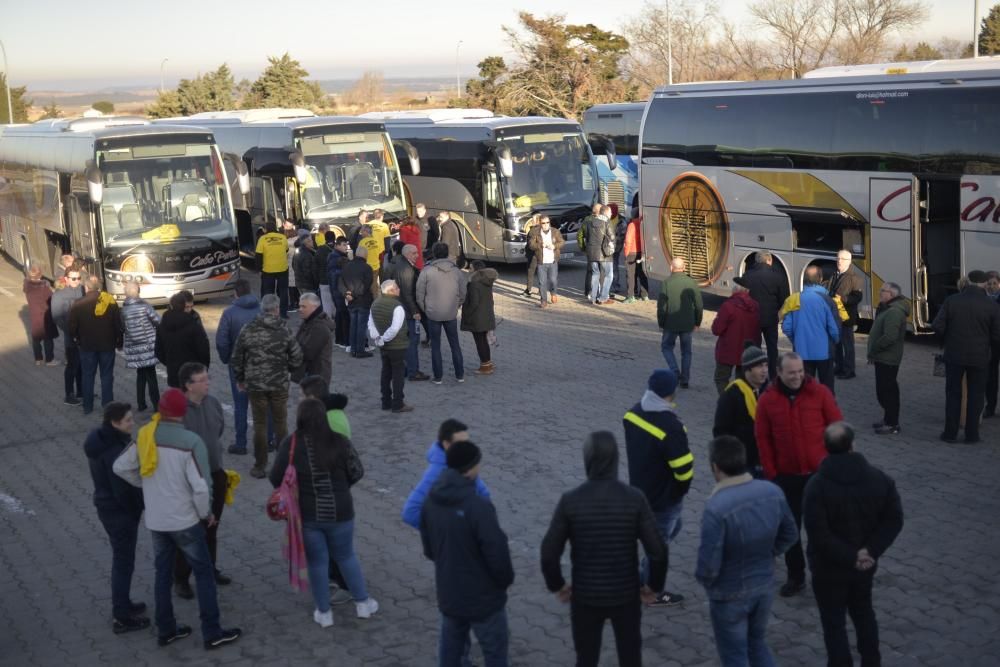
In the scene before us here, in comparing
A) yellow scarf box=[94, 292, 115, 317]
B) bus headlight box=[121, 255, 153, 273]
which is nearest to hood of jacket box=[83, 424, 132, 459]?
yellow scarf box=[94, 292, 115, 317]

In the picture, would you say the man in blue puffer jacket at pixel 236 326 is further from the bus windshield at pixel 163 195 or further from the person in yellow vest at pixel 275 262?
the bus windshield at pixel 163 195

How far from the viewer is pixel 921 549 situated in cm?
868

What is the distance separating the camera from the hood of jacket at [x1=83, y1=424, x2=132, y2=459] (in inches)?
293

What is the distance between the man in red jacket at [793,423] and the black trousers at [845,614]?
105 centimetres

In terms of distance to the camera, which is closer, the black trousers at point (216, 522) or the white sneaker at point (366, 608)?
the white sneaker at point (366, 608)

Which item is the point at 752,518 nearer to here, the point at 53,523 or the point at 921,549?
the point at 921,549

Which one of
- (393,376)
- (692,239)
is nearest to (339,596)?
(393,376)

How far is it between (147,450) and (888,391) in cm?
777

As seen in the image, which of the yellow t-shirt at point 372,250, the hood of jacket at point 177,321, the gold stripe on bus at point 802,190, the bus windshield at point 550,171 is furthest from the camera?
the bus windshield at point 550,171

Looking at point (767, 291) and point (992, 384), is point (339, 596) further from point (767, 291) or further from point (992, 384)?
point (992, 384)

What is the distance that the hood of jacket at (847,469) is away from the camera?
6.05 metres

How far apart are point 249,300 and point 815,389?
6.41 metres

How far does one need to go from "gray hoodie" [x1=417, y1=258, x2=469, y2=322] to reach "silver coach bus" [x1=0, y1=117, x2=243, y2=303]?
7.40 metres

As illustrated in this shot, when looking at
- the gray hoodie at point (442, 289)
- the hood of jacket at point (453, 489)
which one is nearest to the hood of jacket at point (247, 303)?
the gray hoodie at point (442, 289)
